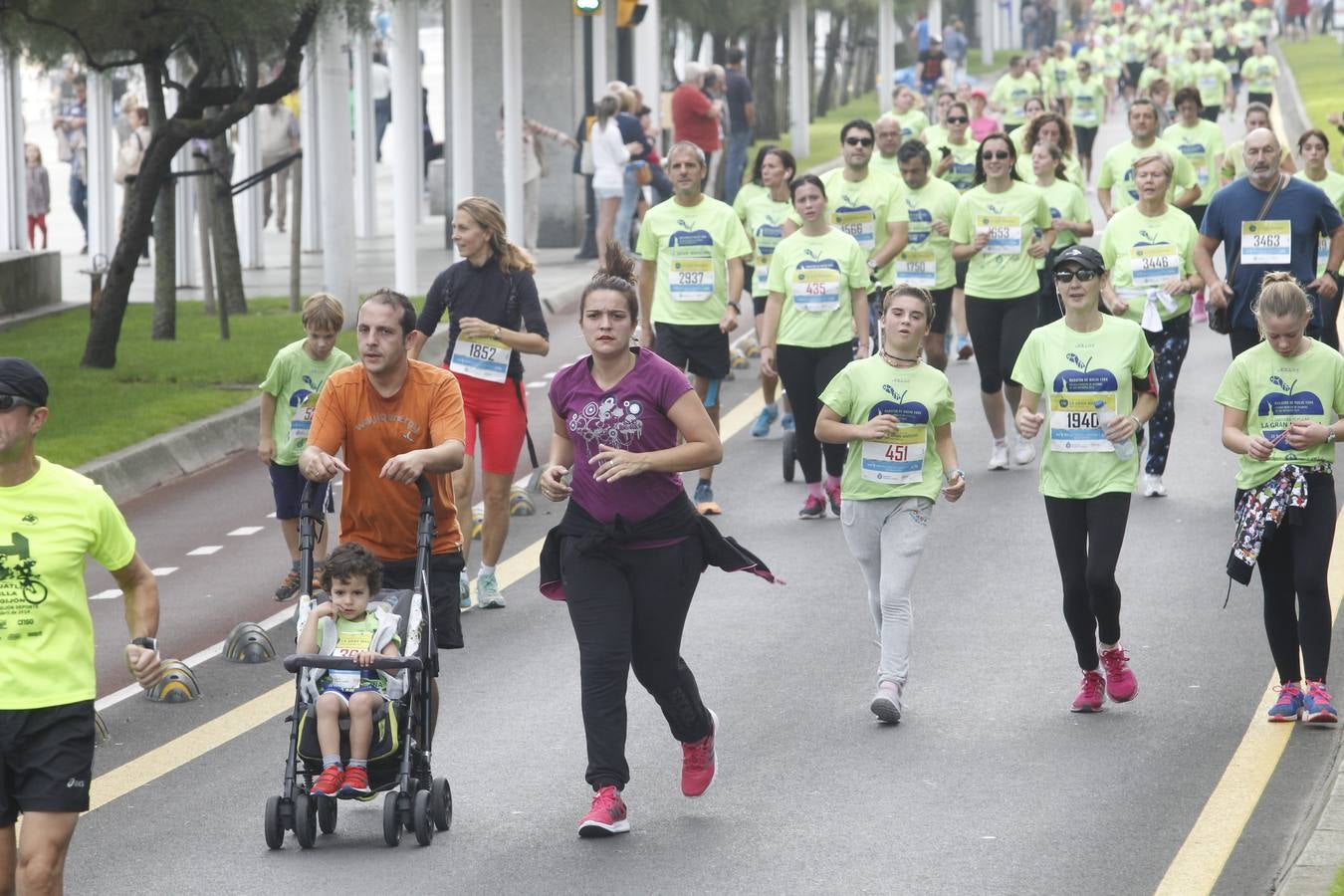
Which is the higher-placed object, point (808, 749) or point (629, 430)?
point (629, 430)

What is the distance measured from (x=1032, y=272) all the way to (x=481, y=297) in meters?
4.58

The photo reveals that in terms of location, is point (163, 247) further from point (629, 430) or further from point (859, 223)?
point (629, 430)

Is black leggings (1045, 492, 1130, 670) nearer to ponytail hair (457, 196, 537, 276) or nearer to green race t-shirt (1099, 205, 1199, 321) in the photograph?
ponytail hair (457, 196, 537, 276)

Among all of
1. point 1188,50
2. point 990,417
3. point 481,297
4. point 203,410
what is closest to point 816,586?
point 481,297

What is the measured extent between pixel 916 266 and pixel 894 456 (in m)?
7.04

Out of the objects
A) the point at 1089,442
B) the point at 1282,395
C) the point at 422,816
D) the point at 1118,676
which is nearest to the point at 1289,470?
the point at 1282,395

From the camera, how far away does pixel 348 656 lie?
745cm

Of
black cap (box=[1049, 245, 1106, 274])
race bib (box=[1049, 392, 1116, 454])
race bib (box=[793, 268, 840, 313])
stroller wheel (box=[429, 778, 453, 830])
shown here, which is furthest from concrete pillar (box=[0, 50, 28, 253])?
stroller wheel (box=[429, 778, 453, 830])

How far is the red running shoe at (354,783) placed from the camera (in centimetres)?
743

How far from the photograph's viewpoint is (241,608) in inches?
462

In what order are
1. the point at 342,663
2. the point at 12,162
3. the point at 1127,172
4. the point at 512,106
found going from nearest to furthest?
1. the point at 342,663
2. the point at 1127,172
3. the point at 12,162
4. the point at 512,106

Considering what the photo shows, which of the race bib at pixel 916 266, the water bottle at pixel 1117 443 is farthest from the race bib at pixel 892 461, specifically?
the race bib at pixel 916 266

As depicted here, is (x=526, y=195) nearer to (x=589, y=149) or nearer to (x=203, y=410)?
(x=589, y=149)

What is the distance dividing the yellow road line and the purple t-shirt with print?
6.58ft
